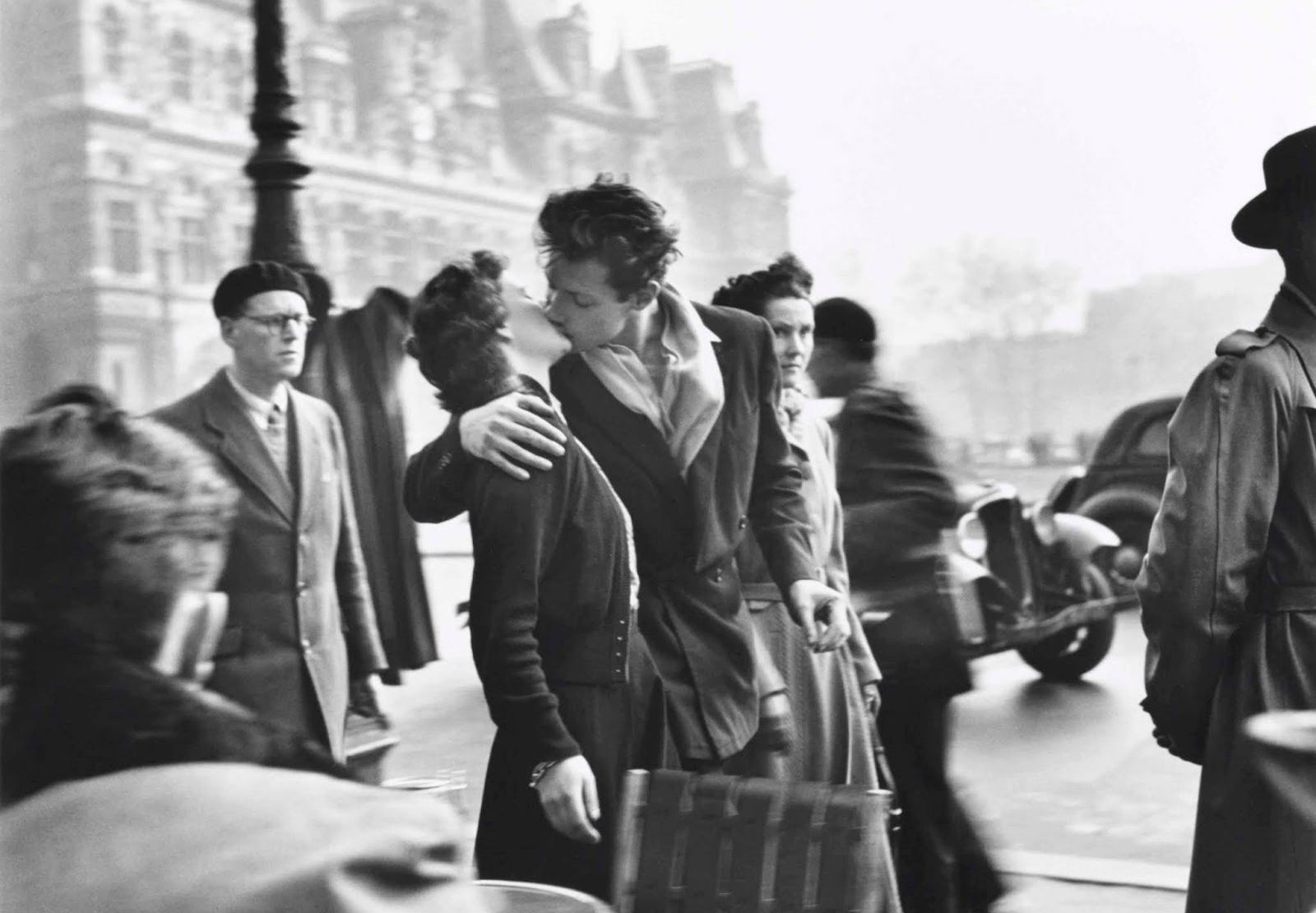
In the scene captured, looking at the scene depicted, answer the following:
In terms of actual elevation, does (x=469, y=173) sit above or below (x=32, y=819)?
above

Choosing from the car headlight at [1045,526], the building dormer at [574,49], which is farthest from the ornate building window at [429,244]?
the car headlight at [1045,526]

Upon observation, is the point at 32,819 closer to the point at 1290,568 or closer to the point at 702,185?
the point at 1290,568

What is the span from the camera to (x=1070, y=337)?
1753cm

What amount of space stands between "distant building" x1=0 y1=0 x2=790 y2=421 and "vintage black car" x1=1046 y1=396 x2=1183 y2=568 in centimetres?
446

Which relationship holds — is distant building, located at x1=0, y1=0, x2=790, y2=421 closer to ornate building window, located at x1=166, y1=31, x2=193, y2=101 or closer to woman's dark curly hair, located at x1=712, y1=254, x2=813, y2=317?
ornate building window, located at x1=166, y1=31, x2=193, y2=101

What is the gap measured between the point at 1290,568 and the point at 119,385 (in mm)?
6572

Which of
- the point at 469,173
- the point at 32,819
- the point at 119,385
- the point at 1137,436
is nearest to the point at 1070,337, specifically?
the point at 1137,436

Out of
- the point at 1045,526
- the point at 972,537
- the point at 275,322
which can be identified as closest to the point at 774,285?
the point at 275,322

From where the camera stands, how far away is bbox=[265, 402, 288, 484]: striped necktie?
423 cm

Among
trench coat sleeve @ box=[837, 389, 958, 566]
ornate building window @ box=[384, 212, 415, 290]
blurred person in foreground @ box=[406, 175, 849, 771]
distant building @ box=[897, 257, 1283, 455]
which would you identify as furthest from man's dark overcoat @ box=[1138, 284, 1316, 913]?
distant building @ box=[897, 257, 1283, 455]

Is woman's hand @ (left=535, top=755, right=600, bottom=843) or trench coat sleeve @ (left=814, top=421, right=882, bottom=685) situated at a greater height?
trench coat sleeve @ (left=814, top=421, right=882, bottom=685)

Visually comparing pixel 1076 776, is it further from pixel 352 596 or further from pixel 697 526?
pixel 697 526

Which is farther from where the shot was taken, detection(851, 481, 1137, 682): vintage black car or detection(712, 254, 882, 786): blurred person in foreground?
detection(851, 481, 1137, 682): vintage black car

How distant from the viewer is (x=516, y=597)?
2963mm
